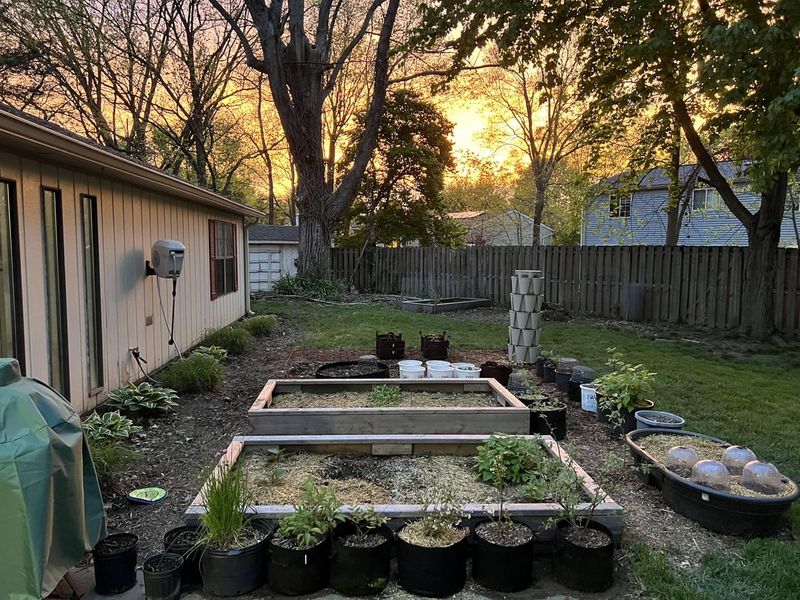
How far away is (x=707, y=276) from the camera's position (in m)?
10.0

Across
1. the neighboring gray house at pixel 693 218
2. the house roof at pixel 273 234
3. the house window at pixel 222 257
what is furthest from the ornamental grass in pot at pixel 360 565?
the house roof at pixel 273 234

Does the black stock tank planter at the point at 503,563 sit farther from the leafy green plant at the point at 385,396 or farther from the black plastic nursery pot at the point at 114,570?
the leafy green plant at the point at 385,396

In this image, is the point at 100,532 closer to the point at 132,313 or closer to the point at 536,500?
the point at 536,500

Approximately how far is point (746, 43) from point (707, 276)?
5282mm

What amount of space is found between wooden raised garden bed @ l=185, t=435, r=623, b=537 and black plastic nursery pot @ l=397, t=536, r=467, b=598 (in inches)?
12.5

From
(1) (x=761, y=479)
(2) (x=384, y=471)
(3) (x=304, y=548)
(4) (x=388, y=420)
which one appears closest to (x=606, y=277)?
(4) (x=388, y=420)

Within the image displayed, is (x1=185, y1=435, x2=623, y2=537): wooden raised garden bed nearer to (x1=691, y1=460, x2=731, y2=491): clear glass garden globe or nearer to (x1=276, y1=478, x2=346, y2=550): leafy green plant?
(x1=276, y1=478, x2=346, y2=550): leafy green plant

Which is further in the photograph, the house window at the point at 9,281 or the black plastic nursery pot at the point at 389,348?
the black plastic nursery pot at the point at 389,348

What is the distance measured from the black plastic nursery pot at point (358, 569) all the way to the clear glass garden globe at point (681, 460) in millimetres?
1861

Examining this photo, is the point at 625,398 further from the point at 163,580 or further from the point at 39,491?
the point at 39,491

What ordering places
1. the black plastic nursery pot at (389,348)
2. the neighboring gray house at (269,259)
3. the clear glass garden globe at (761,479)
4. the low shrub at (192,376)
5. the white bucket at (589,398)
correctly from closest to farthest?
the clear glass garden globe at (761,479) → the white bucket at (589,398) → the low shrub at (192,376) → the black plastic nursery pot at (389,348) → the neighboring gray house at (269,259)

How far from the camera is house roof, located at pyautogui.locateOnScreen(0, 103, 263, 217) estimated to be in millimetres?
3098

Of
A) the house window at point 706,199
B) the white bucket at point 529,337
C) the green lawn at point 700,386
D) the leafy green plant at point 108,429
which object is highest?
the house window at point 706,199

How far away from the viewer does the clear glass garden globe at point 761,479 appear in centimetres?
287
